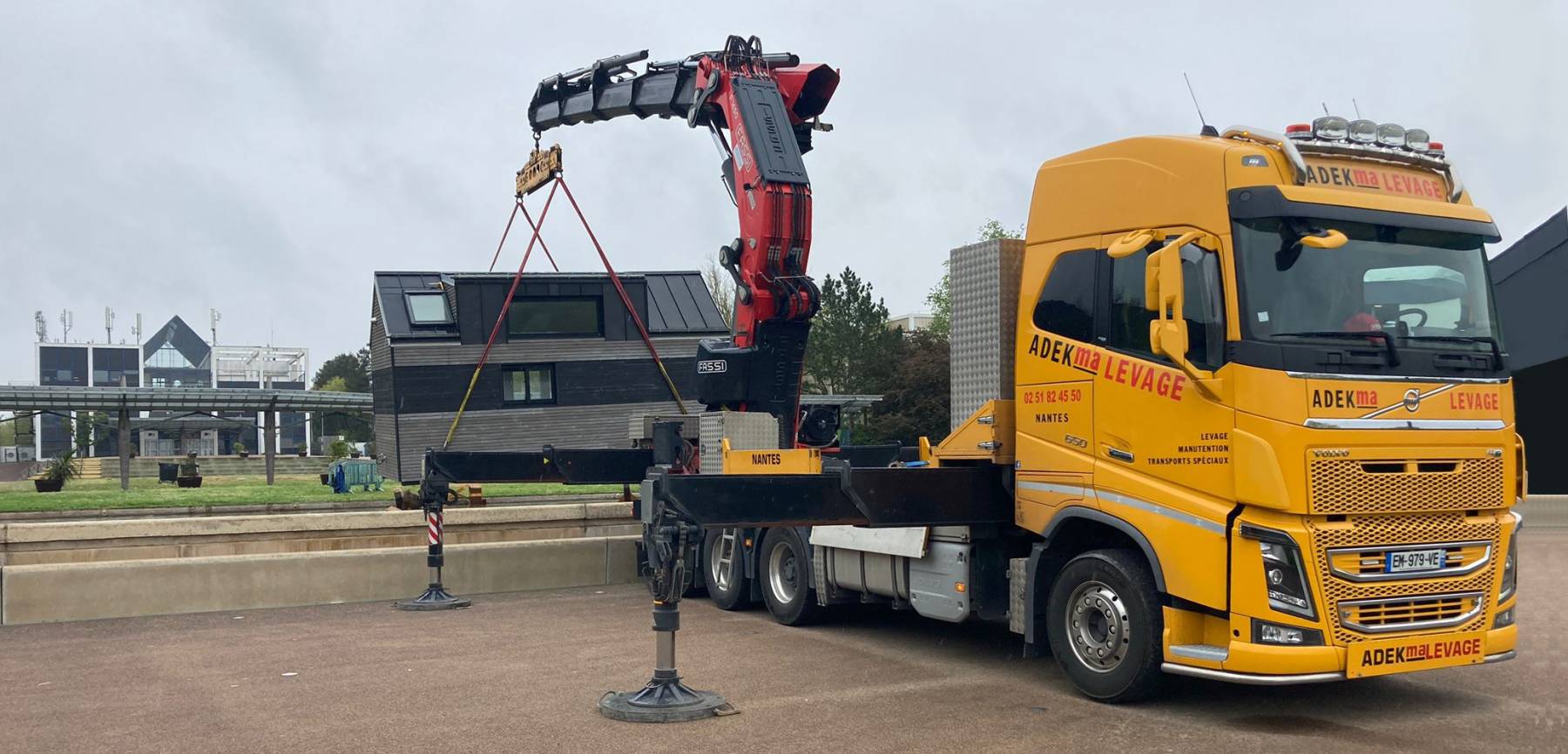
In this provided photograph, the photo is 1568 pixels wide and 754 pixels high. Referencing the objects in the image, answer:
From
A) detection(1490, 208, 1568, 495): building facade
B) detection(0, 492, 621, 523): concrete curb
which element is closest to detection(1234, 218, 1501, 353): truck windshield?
detection(0, 492, 621, 523): concrete curb

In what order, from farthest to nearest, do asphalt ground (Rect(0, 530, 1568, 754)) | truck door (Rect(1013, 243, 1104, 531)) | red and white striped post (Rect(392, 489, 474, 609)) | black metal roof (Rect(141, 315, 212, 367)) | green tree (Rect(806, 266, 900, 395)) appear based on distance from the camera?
black metal roof (Rect(141, 315, 212, 367)) < green tree (Rect(806, 266, 900, 395)) < red and white striped post (Rect(392, 489, 474, 609)) < truck door (Rect(1013, 243, 1104, 531)) < asphalt ground (Rect(0, 530, 1568, 754))

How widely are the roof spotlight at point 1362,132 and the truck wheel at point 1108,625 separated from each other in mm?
3033

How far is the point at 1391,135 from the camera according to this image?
8.60 metres

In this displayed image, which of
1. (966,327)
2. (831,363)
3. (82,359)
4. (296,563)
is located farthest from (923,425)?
(82,359)

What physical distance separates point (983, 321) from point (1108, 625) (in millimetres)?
2538

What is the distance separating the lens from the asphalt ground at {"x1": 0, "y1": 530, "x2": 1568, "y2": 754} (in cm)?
786

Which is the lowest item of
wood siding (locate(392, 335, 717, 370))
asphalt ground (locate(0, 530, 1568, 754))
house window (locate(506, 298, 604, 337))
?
asphalt ground (locate(0, 530, 1568, 754))

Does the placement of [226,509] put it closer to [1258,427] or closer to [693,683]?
[693,683]

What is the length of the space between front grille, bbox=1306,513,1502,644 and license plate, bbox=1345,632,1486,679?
0.24 ft

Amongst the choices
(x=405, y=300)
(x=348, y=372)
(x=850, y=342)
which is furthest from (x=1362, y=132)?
(x=348, y=372)

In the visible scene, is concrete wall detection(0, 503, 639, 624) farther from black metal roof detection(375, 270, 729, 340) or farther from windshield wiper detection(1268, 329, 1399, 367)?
black metal roof detection(375, 270, 729, 340)

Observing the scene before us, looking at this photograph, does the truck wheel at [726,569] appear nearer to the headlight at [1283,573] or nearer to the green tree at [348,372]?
the headlight at [1283,573]

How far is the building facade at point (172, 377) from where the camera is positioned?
91250 mm

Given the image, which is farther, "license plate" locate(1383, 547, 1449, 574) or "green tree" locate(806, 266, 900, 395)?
"green tree" locate(806, 266, 900, 395)
